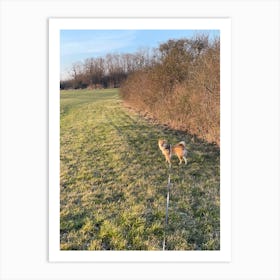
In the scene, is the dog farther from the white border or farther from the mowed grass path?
the white border

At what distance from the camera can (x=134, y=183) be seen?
Answer: 143 inches

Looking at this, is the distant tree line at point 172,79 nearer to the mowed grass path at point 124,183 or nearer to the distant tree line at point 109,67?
the distant tree line at point 109,67

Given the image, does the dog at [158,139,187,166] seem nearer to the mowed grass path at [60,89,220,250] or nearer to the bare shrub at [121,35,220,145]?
the mowed grass path at [60,89,220,250]

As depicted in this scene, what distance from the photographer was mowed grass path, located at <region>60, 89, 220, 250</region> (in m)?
3.46

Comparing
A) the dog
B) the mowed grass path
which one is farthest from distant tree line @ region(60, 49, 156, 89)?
the dog

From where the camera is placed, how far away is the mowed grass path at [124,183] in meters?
3.46

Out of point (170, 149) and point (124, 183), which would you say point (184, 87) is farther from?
point (124, 183)

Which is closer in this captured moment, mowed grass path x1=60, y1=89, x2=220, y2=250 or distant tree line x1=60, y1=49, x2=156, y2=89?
mowed grass path x1=60, y1=89, x2=220, y2=250

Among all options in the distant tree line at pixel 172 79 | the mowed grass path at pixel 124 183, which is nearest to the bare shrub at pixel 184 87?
the distant tree line at pixel 172 79

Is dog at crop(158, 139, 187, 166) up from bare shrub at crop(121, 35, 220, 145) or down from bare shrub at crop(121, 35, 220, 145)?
down

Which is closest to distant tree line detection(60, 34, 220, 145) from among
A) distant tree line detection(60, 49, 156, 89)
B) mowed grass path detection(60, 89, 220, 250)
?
distant tree line detection(60, 49, 156, 89)
